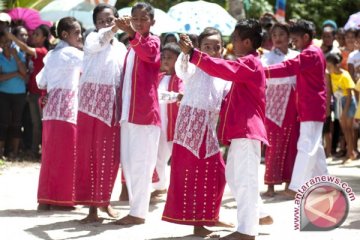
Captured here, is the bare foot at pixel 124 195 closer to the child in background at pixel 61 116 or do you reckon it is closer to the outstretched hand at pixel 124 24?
the child in background at pixel 61 116

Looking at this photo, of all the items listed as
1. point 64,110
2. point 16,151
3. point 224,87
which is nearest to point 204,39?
point 224,87

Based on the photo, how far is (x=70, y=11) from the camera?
15414 millimetres

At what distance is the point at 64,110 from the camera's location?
8.71m

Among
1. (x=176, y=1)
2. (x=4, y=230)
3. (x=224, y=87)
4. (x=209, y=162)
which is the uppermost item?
(x=176, y=1)

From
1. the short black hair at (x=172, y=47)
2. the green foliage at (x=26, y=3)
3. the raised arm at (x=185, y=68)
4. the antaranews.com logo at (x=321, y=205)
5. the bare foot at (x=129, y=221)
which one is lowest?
the bare foot at (x=129, y=221)

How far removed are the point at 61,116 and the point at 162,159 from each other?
1.56 metres

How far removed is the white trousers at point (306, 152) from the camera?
376 inches

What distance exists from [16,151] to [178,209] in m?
6.62

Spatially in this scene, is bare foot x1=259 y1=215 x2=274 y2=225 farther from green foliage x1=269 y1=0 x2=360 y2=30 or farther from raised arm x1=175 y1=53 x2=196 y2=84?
green foliage x1=269 y1=0 x2=360 y2=30

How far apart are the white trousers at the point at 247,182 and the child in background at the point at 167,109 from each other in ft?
8.84

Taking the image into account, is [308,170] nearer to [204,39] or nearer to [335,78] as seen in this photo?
[204,39]

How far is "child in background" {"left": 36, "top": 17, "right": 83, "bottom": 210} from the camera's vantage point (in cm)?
869

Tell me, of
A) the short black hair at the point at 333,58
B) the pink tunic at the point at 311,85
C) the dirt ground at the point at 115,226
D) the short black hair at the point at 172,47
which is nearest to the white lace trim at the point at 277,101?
the pink tunic at the point at 311,85

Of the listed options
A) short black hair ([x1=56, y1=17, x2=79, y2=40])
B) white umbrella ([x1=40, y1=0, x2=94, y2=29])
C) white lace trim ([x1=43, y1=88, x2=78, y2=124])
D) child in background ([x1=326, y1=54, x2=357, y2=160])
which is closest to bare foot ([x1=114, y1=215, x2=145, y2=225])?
white lace trim ([x1=43, y1=88, x2=78, y2=124])
